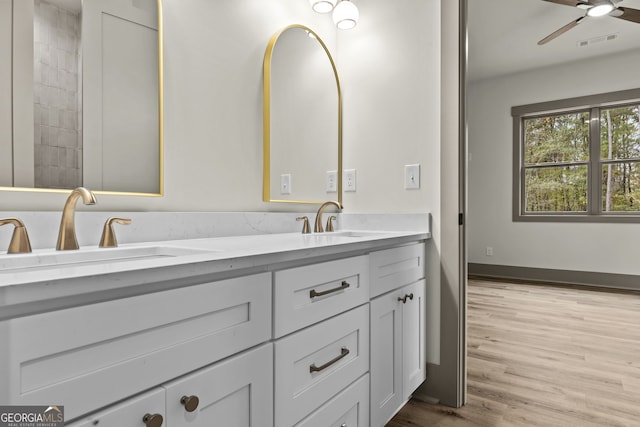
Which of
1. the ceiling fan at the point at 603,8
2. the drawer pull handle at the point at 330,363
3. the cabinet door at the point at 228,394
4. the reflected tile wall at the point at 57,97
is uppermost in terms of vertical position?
the ceiling fan at the point at 603,8

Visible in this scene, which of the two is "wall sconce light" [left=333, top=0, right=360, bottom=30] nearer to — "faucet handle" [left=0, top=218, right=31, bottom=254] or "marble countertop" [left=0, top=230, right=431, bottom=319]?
"marble countertop" [left=0, top=230, right=431, bottom=319]

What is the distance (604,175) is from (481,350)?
10.9ft

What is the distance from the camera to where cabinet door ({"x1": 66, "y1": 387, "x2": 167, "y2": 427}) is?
22.6 inches

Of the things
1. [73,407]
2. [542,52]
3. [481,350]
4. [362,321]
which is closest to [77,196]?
[73,407]

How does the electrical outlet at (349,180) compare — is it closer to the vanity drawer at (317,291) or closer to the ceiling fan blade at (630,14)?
the vanity drawer at (317,291)

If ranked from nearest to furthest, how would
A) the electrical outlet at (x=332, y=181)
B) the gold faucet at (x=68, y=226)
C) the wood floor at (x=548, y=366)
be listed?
the gold faucet at (x=68, y=226) < the wood floor at (x=548, y=366) < the electrical outlet at (x=332, y=181)

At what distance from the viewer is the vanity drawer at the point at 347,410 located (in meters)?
1.03

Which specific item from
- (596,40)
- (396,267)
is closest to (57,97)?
(396,267)

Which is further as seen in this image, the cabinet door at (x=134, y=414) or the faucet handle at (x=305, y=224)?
the faucet handle at (x=305, y=224)

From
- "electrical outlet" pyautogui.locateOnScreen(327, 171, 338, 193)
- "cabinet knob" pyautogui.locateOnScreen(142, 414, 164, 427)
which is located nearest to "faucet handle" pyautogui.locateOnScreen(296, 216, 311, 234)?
"electrical outlet" pyautogui.locateOnScreen(327, 171, 338, 193)

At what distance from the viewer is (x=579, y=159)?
4.56 m

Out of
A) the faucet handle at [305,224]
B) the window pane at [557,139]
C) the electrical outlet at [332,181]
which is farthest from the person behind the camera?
the window pane at [557,139]

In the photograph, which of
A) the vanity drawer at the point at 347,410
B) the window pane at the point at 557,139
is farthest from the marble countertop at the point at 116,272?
the window pane at the point at 557,139

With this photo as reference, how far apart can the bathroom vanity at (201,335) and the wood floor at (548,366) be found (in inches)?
25.5
